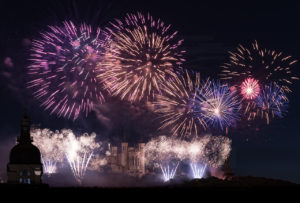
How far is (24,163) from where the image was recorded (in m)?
132

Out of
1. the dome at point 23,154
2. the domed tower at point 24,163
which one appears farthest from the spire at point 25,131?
the dome at point 23,154

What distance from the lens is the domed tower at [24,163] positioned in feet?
429

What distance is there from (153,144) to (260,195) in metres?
85.3

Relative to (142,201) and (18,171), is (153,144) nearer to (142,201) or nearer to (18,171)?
(18,171)

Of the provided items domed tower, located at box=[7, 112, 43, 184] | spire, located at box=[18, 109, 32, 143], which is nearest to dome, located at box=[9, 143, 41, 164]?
domed tower, located at box=[7, 112, 43, 184]

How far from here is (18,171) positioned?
131m

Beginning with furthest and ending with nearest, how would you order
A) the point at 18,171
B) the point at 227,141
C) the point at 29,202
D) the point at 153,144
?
the point at 153,144, the point at 227,141, the point at 18,171, the point at 29,202

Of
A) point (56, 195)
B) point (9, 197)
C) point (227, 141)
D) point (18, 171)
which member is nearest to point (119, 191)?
point (56, 195)

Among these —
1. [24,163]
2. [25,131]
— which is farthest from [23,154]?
[25,131]

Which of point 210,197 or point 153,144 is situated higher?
Result: point 153,144

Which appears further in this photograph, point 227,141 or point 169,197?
point 227,141

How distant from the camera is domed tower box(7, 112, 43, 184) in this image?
130875 millimetres

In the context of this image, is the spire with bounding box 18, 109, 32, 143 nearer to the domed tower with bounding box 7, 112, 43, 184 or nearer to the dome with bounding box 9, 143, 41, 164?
the domed tower with bounding box 7, 112, 43, 184

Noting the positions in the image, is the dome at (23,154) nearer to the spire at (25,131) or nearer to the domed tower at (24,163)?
the domed tower at (24,163)
